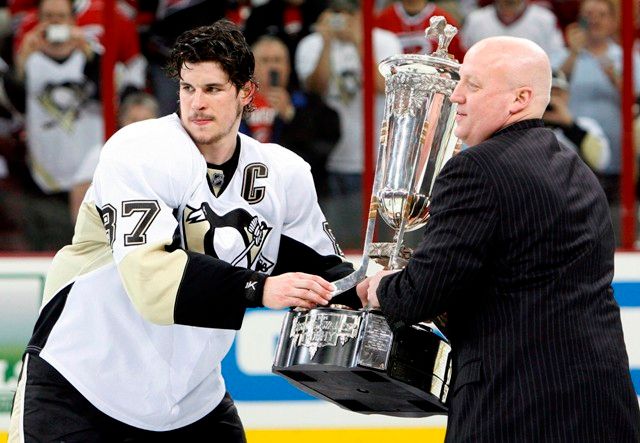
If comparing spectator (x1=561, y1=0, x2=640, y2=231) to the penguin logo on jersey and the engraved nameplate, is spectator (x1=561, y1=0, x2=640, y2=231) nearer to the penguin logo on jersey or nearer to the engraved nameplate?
the penguin logo on jersey

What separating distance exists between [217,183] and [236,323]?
318 mm

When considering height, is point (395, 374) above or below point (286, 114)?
below

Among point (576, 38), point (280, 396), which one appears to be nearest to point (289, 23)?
point (576, 38)

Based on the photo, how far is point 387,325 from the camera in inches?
97.2

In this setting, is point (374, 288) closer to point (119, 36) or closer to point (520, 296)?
point (520, 296)

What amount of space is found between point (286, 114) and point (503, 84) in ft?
7.88

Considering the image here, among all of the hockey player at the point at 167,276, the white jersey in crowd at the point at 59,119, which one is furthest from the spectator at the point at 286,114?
the hockey player at the point at 167,276

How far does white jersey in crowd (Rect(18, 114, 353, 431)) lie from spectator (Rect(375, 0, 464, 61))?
189 cm

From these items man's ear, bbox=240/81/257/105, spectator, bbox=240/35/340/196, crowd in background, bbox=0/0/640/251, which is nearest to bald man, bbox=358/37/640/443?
man's ear, bbox=240/81/257/105

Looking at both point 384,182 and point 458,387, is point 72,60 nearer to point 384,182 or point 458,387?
Answer: point 384,182

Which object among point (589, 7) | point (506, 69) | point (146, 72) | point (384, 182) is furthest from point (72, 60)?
point (506, 69)

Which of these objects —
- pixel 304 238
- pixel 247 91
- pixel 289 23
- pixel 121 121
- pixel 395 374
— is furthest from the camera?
pixel 289 23

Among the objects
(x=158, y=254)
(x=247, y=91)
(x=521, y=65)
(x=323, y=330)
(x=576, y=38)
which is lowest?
(x=323, y=330)

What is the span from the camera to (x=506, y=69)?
2.33 m
